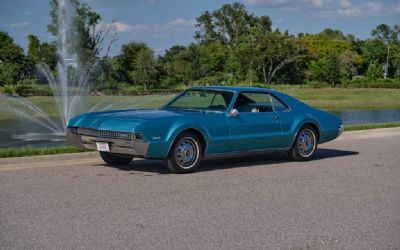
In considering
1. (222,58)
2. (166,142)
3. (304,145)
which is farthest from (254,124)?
(222,58)

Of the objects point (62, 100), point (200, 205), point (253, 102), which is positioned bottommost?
point (62, 100)

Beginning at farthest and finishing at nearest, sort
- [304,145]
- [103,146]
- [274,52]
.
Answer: [274,52] < [304,145] < [103,146]

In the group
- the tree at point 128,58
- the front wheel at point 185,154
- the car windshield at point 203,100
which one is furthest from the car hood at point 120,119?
the tree at point 128,58

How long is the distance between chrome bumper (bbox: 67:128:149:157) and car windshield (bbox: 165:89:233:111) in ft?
5.65

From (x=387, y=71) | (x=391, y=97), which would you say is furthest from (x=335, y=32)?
(x=391, y=97)

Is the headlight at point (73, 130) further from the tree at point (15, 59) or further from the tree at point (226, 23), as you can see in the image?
the tree at point (226, 23)

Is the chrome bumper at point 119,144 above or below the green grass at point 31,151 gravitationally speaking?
above

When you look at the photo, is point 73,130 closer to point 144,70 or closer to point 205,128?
point 205,128

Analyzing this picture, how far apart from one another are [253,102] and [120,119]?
8.59 ft

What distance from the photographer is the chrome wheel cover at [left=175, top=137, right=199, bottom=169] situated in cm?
1008

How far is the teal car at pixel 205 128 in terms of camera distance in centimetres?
979

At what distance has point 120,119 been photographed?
1003cm

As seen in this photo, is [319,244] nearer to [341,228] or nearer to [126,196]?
[341,228]

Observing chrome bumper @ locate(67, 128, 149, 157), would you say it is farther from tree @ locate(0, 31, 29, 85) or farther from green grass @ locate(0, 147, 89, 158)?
tree @ locate(0, 31, 29, 85)
